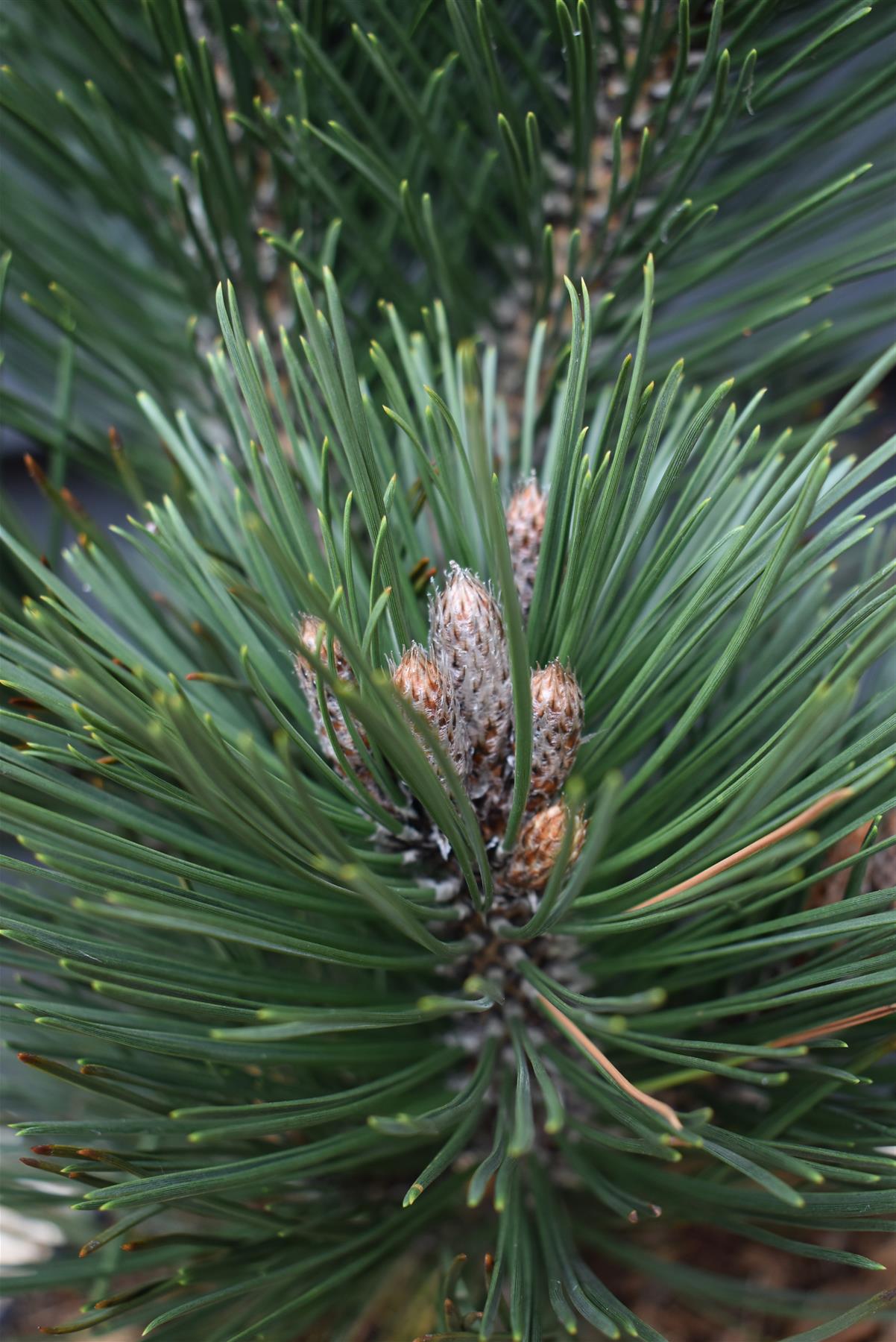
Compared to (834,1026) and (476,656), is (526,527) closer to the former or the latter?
(476,656)

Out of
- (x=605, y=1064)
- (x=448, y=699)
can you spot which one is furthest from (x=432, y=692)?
(x=605, y=1064)

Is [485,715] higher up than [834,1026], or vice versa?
[485,715]

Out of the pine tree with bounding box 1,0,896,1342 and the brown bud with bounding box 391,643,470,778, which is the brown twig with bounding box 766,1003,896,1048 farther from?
the brown bud with bounding box 391,643,470,778

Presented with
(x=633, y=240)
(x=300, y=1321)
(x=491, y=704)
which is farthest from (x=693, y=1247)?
(x=633, y=240)

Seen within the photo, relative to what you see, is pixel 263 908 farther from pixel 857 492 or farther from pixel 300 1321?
pixel 857 492

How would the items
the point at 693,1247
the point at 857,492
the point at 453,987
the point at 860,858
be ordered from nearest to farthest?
the point at 860,858 < the point at 453,987 < the point at 693,1247 < the point at 857,492

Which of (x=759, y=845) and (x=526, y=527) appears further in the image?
(x=526, y=527)

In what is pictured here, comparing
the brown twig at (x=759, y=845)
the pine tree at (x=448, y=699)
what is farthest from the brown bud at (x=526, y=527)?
the brown twig at (x=759, y=845)

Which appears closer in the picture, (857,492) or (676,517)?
(676,517)
